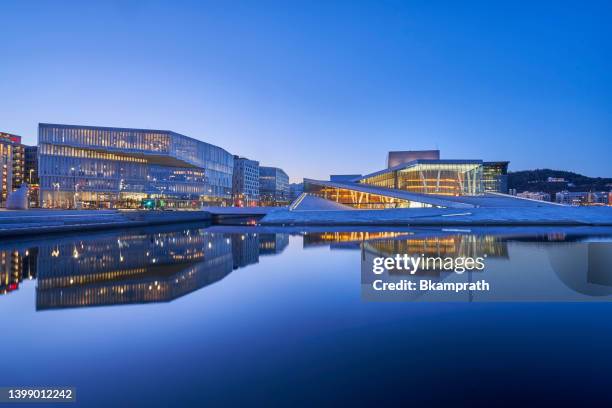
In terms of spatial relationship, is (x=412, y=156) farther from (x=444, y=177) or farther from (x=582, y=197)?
(x=582, y=197)

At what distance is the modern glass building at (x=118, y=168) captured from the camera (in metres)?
58.2

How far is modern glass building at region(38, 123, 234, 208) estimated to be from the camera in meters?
58.2

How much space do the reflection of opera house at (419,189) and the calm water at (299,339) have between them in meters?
31.8

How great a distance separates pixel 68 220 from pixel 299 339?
31.0 meters

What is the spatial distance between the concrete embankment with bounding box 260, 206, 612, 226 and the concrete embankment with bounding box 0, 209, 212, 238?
13846mm

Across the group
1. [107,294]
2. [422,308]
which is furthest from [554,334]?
[107,294]

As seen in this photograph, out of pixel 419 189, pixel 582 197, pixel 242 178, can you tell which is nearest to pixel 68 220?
pixel 419 189

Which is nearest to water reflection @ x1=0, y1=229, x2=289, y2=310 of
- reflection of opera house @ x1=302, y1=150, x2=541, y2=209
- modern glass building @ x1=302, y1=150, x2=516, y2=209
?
reflection of opera house @ x1=302, y1=150, x2=541, y2=209

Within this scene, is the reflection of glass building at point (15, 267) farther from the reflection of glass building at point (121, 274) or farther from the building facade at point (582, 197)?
the building facade at point (582, 197)

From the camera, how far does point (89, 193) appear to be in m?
60.9

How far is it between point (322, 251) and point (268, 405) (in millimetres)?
12981

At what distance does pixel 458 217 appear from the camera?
35844mm

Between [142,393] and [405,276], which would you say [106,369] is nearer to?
[142,393]

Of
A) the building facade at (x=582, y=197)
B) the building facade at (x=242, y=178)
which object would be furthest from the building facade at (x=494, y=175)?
the building facade at (x=242, y=178)
